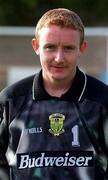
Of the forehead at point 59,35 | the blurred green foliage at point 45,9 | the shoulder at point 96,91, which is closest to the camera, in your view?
the forehead at point 59,35

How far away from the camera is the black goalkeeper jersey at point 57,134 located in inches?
144

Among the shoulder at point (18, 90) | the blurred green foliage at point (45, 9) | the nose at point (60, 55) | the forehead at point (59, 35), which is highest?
the forehead at point (59, 35)

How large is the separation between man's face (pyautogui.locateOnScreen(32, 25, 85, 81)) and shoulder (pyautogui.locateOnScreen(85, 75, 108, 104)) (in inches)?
5.9

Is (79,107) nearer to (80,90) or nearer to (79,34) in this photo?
(80,90)

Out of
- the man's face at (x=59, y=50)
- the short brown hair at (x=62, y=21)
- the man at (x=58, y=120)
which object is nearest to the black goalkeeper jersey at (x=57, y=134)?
the man at (x=58, y=120)

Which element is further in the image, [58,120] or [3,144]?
[3,144]

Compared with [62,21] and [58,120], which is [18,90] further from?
[62,21]

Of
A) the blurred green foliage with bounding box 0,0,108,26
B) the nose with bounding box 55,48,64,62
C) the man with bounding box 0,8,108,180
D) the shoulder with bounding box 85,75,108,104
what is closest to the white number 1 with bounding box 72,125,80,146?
the man with bounding box 0,8,108,180

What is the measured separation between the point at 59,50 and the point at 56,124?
34cm

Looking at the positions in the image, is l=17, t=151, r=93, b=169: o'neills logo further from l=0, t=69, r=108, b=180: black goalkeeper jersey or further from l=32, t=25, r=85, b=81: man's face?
l=32, t=25, r=85, b=81: man's face

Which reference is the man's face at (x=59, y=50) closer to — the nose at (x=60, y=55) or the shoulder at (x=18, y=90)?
the nose at (x=60, y=55)

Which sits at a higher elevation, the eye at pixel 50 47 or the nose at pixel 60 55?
the eye at pixel 50 47

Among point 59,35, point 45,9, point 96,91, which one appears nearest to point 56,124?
point 96,91

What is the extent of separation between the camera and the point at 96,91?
12.5ft
